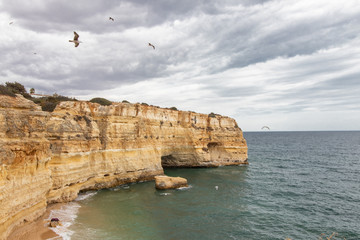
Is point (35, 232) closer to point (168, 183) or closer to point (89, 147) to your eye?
point (89, 147)

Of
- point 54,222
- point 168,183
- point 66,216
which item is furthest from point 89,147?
point 168,183

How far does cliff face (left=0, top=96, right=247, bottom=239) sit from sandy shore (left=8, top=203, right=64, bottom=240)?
461 mm

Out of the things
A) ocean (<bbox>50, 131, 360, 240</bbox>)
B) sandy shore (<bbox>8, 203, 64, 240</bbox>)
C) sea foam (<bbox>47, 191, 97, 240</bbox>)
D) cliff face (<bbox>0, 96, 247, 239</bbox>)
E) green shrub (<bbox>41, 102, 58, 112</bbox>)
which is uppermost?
green shrub (<bbox>41, 102, 58, 112</bbox>)

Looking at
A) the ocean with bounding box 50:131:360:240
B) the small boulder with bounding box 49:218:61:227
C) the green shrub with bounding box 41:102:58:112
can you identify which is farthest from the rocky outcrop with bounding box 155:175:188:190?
the green shrub with bounding box 41:102:58:112

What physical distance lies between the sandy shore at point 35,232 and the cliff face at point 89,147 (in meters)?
0.46

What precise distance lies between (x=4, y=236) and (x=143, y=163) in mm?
17791

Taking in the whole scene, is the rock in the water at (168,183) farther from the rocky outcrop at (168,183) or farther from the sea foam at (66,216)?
the sea foam at (66,216)

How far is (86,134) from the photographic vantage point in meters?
22.3

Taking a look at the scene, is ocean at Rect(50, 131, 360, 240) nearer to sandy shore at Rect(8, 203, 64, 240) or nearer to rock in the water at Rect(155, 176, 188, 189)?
sandy shore at Rect(8, 203, 64, 240)

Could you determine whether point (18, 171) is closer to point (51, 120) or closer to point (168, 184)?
point (51, 120)

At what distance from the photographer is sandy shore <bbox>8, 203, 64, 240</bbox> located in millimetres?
11827

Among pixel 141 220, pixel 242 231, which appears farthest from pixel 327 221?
pixel 141 220

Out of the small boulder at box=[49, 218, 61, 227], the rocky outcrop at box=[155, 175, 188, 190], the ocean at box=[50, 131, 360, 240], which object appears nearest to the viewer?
the small boulder at box=[49, 218, 61, 227]

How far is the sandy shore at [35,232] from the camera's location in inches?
466
